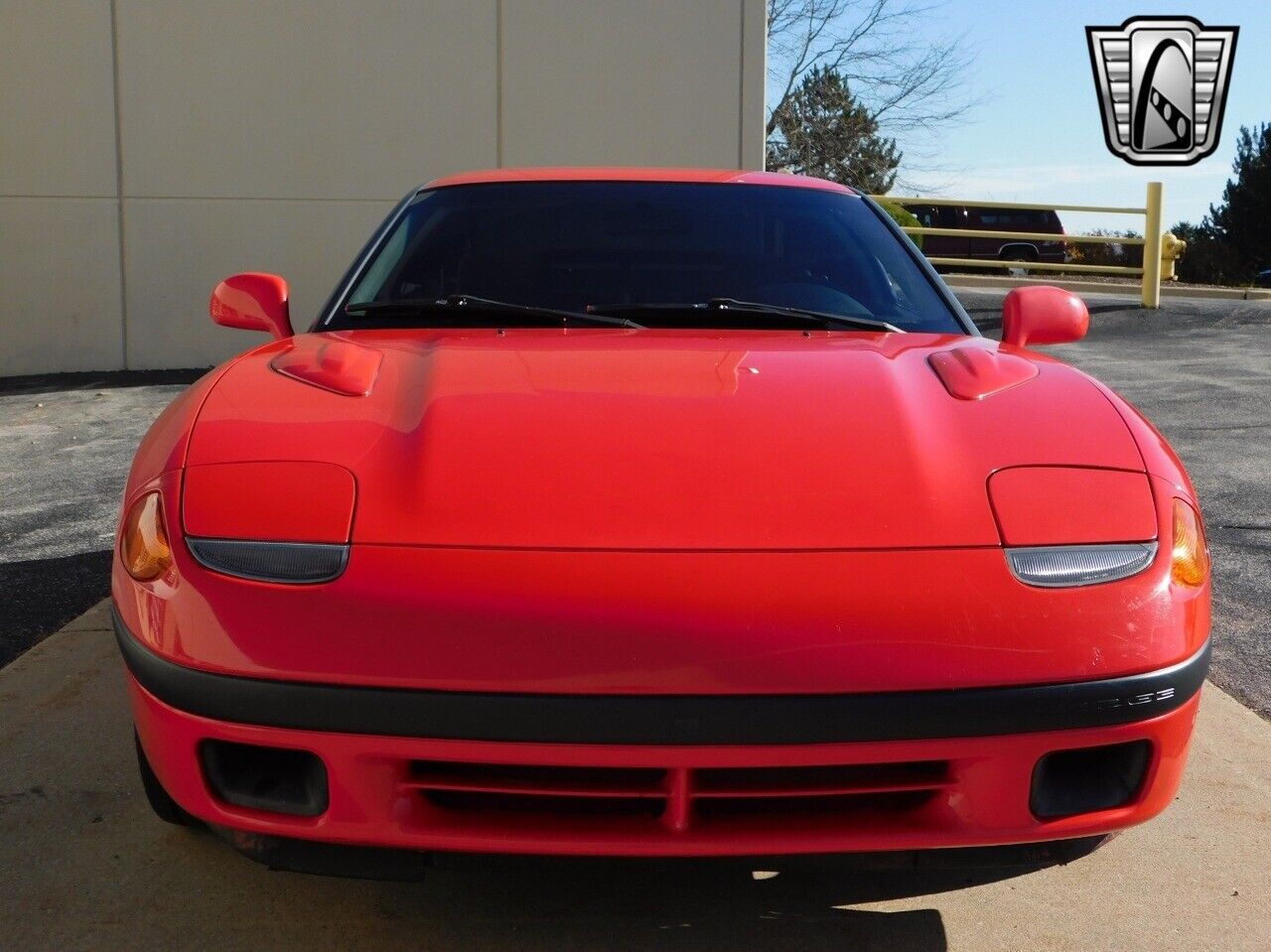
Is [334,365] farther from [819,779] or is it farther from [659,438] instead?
[819,779]

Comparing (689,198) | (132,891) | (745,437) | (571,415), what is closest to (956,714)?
(745,437)

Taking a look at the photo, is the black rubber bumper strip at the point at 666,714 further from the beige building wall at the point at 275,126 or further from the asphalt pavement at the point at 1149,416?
the beige building wall at the point at 275,126

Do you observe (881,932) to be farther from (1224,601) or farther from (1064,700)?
(1224,601)

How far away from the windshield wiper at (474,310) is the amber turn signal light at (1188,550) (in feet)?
3.71

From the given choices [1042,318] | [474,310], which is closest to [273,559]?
[474,310]

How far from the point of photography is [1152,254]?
51.7 feet

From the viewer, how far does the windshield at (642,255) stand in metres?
2.92

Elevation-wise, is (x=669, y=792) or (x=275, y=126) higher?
(x=275, y=126)

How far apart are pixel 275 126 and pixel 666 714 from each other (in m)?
10.0

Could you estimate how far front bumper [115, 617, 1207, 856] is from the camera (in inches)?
67.5

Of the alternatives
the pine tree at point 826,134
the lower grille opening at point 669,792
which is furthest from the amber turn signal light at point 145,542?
the pine tree at point 826,134

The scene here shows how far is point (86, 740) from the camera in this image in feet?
9.75

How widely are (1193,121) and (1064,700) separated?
57.6 ft

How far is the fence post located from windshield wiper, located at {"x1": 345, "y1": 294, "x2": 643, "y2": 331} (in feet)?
47.0
